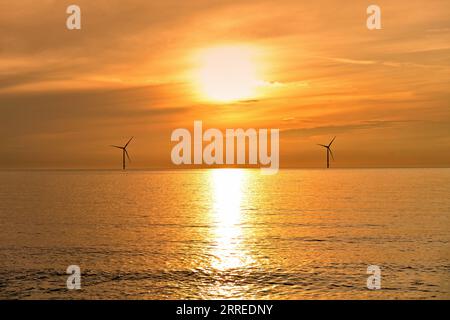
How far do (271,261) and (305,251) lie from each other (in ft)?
22.0

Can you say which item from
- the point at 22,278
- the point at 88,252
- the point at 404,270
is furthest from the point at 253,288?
the point at 88,252

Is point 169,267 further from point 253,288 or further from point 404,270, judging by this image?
point 404,270

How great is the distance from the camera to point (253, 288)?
39438mm

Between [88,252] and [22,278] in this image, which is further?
[88,252]

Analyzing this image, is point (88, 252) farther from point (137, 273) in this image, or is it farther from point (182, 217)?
point (182, 217)

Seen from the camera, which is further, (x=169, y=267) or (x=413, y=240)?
(x=413, y=240)

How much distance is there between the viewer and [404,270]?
149ft

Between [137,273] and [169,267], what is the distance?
3.54 m
